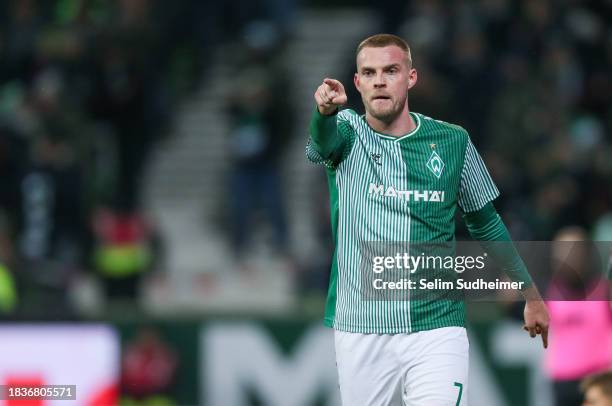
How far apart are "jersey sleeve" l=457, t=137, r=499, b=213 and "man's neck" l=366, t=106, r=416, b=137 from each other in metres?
0.29

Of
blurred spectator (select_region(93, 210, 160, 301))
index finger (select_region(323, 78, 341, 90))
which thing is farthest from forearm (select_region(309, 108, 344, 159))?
blurred spectator (select_region(93, 210, 160, 301))

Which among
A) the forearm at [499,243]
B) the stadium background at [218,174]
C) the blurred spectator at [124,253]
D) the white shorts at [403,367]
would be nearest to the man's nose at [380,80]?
the forearm at [499,243]

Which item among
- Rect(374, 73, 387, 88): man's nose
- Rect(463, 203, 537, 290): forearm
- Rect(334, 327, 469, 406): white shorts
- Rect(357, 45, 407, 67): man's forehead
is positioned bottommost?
Rect(334, 327, 469, 406): white shorts

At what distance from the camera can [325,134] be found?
5.49 metres

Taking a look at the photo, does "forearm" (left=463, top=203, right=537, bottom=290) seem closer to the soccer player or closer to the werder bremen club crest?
the soccer player

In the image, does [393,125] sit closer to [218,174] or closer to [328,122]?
[328,122]

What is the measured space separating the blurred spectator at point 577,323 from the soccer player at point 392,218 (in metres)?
2.64

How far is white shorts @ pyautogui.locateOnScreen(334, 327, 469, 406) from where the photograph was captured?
18.3 ft

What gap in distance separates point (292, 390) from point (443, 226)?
190 inches

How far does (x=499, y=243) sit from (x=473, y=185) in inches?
11.1

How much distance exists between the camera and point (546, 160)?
12352 mm

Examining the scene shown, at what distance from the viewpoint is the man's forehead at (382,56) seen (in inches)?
219

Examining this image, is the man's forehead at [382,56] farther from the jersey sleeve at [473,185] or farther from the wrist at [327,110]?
the jersey sleeve at [473,185]

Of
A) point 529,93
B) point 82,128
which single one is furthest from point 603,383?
point 82,128
